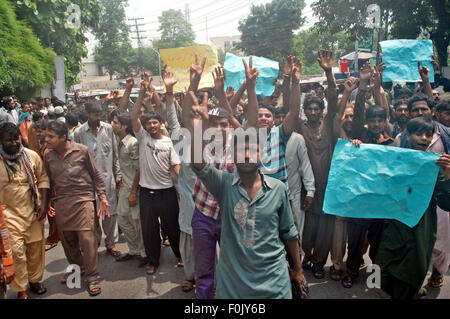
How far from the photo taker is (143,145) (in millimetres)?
4352

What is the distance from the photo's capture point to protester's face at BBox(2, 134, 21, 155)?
12.0ft

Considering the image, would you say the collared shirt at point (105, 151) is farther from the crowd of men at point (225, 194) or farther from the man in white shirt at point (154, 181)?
the man in white shirt at point (154, 181)

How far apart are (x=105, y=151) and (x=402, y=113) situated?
3976 millimetres

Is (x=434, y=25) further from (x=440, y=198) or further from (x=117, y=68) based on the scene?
(x=117, y=68)

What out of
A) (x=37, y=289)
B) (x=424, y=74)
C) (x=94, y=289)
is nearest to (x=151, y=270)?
(x=94, y=289)

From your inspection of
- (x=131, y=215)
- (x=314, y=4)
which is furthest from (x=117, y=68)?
(x=131, y=215)

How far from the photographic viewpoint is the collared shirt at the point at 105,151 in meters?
4.85

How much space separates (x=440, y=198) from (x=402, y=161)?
1.27ft

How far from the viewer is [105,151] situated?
4918 mm

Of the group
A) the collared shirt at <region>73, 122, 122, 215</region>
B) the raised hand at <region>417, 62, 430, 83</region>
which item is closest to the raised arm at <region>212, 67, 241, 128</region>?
the collared shirt at <region>73, 122, 122, 215</region>

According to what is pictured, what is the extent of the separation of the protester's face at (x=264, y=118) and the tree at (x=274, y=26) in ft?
141

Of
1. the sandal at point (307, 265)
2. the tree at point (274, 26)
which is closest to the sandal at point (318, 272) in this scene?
the sandal at point (307, 265)

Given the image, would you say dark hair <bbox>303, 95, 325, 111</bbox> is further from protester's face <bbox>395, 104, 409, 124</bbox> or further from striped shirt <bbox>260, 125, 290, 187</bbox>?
protester's face <bbox>395, 104, 409, 124</bbox>
